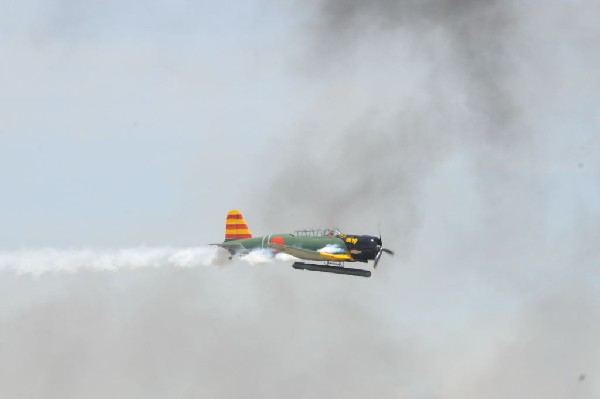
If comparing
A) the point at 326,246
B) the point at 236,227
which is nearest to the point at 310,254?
the point at 326,246

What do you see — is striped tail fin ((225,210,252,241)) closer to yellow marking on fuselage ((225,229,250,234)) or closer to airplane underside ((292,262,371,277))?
yellow marking on fuselage ((225,229,250,234))

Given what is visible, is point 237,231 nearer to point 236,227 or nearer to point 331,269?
point 236,227

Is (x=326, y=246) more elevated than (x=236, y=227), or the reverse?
(x=236, y=227)

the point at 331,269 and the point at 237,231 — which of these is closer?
the point at 331,269

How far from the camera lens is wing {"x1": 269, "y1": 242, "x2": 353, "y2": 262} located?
170 m

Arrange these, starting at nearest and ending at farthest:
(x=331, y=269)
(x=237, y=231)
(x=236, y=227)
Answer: (x=331, y=269), (x=237, y=231), (x=236, y=227)

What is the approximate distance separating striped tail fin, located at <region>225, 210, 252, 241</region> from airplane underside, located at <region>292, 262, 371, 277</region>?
10543mm

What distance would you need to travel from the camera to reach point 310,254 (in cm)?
17112

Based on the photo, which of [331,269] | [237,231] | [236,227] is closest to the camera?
[331,269]

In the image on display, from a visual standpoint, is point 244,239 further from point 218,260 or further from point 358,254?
point 358,254

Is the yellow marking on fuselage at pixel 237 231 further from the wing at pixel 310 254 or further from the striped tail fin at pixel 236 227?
the wing at pixel 310 254

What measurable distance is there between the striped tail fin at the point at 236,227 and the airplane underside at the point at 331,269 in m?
10.5

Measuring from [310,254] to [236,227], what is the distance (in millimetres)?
12542

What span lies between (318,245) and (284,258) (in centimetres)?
478
